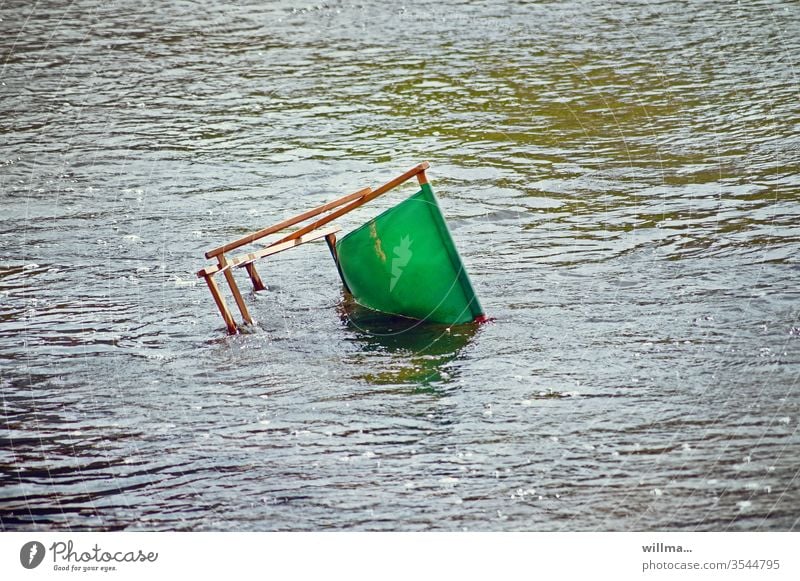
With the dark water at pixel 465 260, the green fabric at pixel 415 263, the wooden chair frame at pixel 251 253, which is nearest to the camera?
the dark water at pixel 465 260

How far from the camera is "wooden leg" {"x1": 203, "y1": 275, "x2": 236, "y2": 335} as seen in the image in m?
7.73

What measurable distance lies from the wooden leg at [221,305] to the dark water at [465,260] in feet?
0.32

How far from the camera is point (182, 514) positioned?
19.5 feet

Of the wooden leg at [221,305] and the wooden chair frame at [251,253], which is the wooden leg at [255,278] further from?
the wooden leg at [221,305]

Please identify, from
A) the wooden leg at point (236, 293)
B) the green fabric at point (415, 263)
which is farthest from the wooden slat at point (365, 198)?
the wooden leg at point (236, 293)

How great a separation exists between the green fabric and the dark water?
7.1 inches

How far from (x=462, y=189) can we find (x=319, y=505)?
17.1 feet

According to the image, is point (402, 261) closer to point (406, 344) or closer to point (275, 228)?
point (406, 344)

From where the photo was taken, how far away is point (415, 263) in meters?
7.71

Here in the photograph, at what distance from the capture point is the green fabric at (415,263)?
24.8 feet

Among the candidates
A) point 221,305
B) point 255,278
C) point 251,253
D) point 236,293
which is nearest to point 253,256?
point 251,253

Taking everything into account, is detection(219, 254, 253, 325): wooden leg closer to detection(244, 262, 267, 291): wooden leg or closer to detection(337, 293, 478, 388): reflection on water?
detection(244, 262, 267, 291): wooden leg

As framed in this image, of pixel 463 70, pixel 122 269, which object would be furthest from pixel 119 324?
pixel 463 70

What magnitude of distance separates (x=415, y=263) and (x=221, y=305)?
143 centimetres
